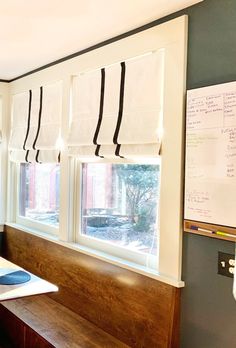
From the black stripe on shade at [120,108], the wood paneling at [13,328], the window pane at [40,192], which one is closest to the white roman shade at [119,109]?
the black stripe on shade at [120,108]

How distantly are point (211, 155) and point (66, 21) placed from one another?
1232 millimetres

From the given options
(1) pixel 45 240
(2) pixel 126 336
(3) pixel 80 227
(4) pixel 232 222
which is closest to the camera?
(4) pixel 232 222

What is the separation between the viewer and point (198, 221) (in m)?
2.21

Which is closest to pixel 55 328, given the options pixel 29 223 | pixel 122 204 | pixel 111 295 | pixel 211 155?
pixel 111 295

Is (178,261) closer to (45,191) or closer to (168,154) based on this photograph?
(168,154)

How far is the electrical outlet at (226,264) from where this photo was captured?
2.06 meters

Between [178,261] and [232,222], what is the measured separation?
0.46 meters

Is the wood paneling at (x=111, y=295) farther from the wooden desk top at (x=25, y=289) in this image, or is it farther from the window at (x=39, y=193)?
the wooden desk top at (x=25, y=289)

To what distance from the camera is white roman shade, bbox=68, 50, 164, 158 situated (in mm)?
2557

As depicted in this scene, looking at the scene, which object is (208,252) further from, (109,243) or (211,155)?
(109,243)

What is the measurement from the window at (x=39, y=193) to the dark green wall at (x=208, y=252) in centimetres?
172

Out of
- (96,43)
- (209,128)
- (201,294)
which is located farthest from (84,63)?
(201,294)

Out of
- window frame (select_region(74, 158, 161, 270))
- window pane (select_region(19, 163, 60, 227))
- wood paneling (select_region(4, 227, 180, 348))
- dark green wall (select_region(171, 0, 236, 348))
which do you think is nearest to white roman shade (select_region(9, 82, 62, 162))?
window pane (select_region(19, 163, 60, 227))

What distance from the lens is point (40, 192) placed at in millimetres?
4070
